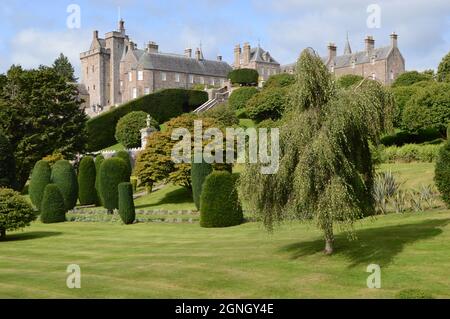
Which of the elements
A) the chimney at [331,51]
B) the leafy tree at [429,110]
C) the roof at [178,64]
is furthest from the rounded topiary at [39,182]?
the chimney at [331,51]

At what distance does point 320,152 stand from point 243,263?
12.1 feet

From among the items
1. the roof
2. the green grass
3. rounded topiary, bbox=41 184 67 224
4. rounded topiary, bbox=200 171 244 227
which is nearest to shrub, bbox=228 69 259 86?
the roof

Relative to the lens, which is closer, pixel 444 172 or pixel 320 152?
pixel 320 152

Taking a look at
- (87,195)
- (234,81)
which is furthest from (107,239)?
(234,81)

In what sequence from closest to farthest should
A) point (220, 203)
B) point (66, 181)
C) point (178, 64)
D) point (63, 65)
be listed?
point (220, 203) < point (66, 181) < point (178, 64) < point (63, 65)

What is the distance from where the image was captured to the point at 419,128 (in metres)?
44.9

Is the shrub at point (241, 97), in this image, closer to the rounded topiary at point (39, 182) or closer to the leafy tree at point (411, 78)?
the leafy tree at point (411, 78)

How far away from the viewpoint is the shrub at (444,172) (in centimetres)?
1966

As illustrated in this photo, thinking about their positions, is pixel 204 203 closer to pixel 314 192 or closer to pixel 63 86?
pixel 314 192

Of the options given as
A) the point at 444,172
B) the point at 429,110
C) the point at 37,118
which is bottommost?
the point at 444,172

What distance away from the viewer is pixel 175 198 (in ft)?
121

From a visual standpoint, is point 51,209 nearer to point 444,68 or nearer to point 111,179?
point 111,179

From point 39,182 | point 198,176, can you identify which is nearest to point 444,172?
point 198,176

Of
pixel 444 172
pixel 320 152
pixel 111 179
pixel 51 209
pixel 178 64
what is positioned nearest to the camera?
pixel 320 152
